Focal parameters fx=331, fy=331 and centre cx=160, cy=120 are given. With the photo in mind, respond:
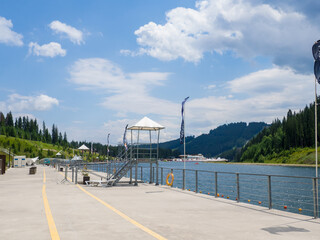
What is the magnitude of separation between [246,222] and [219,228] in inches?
48.8

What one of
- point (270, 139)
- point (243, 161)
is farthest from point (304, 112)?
point (243, 161)

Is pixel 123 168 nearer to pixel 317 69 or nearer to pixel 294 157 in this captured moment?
pixel 317 69

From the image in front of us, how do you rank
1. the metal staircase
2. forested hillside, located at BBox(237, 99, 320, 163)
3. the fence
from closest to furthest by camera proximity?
1. the fence
2. the metal staircase
3. forested hillside, located at BBox(237, 99, 320, 163)

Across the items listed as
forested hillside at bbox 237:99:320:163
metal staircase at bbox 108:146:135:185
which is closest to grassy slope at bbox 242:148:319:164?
forested hillside at bbox 237:99:320:163

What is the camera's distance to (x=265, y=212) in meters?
10.9

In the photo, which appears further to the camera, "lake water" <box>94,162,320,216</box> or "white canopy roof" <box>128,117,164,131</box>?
"white canopy roof" <box>128,117,164,131</box>

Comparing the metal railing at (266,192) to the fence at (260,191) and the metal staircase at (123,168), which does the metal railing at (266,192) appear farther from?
the metal staircase at (123,168)

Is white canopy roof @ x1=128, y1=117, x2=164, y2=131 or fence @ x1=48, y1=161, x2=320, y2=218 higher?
white canopy roof @ x1=128, y1=117, x2=164, y2=131

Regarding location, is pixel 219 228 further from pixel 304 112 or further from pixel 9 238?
pixel 304 112

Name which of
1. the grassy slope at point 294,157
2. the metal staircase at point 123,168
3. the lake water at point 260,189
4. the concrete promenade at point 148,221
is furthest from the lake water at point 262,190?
the grassy slope at point 294,157

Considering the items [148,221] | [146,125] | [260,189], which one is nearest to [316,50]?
[148,221]

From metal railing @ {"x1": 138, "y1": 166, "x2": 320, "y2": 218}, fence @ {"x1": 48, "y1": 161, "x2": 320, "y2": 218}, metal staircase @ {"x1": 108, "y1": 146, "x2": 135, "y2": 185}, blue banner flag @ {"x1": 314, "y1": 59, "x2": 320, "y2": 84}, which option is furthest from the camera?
metal staircase @ {"x1": 108, "y1": 146, "x2": 135, "y2": 185}

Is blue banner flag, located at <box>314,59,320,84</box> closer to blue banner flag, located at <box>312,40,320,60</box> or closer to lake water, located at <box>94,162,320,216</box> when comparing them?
blue banner flag, located at <box>312,40,320,60</box>

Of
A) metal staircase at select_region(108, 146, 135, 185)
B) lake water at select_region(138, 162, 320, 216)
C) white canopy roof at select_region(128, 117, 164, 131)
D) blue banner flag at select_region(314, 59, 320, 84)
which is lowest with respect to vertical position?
lake water at select_region(138, 162, 320, 216)
